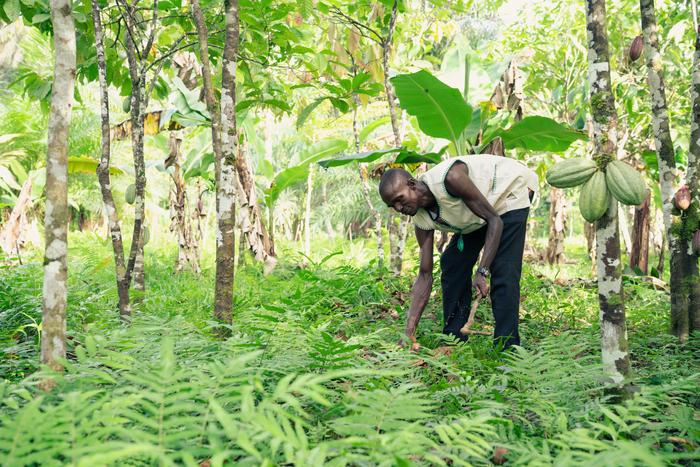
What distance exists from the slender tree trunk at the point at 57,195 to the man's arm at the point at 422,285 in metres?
1.96

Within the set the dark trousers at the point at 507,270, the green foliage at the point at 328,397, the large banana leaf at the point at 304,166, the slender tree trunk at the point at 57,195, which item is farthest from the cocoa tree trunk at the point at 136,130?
the large banana leaf at the point at 304,166

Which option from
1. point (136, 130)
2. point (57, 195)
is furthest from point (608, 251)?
point (136, 130)

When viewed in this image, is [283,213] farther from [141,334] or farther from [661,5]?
[141,334]

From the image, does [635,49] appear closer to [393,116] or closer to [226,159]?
[393,116]

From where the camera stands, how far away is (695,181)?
351 centimetres

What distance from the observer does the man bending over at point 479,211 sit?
3508mm

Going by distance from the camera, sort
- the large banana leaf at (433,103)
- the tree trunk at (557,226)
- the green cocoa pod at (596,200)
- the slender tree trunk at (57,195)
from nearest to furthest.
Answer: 1. the slender tree trunk at (57,195)
2. the green cocoa pod at (596,200)
3. the large banana leaf at (433,103)
4. the tree trunk at (557,226)

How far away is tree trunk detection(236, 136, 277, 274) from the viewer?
24.2ft

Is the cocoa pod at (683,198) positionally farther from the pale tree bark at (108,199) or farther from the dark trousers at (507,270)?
the pale tree bark at (108,199)

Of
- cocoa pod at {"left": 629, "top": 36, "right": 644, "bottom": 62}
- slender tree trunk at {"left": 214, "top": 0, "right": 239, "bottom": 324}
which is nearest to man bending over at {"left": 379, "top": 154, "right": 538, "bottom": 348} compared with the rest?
slender tree trunk at {"left": 214, "top": 0, "right": 239, "bottom": 324}

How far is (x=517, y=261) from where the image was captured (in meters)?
3.70

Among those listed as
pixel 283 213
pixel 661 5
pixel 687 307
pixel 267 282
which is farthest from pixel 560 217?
pixel 283 213

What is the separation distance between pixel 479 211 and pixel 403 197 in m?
0.46

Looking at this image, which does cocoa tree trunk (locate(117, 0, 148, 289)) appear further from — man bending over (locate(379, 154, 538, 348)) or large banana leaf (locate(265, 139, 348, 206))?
large banana leaf (locate(265, 139, 348, 206))
